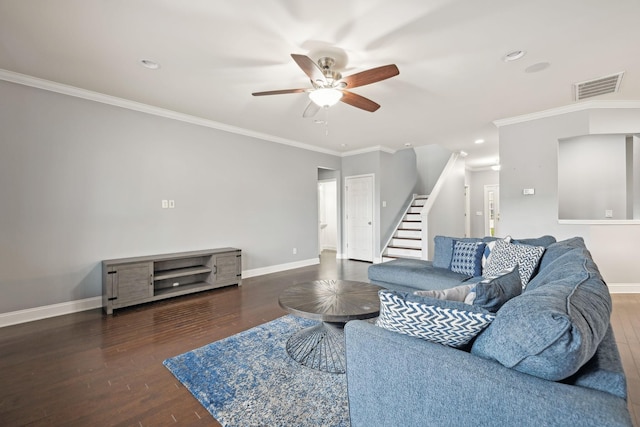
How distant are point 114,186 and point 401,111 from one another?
4063 millimetres

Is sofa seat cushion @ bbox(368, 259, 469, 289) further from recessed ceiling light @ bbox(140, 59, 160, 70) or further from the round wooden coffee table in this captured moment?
recessed ceiling light @ bbox(140, 59, 160, 70)

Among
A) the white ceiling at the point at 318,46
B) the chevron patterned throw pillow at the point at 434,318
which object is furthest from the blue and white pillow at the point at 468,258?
the chevron patterned throw pillow at the point at 434,318

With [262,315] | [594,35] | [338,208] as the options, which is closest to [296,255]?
[338,208]

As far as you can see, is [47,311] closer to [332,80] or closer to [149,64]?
[149,64]

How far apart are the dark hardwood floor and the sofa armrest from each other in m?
1.04

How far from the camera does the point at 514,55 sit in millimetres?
2664

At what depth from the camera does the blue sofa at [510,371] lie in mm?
785

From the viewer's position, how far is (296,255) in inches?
235

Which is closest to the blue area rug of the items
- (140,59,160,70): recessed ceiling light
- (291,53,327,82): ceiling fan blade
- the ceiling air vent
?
Answer: (291,53,327,82): ceiling fan blade

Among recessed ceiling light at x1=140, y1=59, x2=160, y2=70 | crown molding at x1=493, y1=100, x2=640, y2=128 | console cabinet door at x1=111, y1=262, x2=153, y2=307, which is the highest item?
recessed ceiling light at x1=140, y1=59, x2=160, y2=70

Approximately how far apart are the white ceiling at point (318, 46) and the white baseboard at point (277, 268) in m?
2.81

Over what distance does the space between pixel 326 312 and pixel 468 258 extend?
6.78 ft

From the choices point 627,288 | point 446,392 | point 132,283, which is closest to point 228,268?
point 132,283

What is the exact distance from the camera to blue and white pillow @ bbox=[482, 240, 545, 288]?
2469 mm
